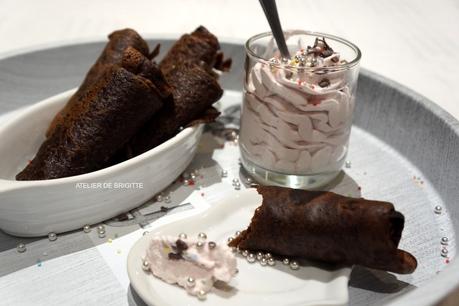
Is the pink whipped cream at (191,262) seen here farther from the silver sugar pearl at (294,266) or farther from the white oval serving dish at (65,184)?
the white oval serving dish at (65,184)

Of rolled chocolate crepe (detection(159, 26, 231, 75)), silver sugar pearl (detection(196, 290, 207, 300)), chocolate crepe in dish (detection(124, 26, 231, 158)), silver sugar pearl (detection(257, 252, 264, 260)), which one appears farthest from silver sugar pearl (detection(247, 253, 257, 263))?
rolled chocolate crepe (detection(159, 26, 231, 75))

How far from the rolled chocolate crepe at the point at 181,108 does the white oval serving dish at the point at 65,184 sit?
0.06m

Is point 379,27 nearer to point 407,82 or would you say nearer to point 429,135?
point 407,82

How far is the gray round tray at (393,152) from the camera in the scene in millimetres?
1130

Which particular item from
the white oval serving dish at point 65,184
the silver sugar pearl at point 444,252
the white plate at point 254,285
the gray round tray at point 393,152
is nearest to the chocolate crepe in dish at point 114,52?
the white oval serving dish at point 65,184

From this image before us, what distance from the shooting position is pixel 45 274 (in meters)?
1.15

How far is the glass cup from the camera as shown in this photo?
125 cm

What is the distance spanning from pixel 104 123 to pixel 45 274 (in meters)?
0.39

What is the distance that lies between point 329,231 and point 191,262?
12.0 inches

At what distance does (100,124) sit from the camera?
1.29 meters

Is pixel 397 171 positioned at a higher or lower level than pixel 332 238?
lower

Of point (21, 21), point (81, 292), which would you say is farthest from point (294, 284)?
point (21, 21)

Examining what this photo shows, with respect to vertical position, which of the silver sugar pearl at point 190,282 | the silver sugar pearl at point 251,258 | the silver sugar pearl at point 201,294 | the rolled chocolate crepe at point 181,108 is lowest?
the silver sugar pearl at point 251,258

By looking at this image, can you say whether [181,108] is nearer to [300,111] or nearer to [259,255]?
[300,111]
